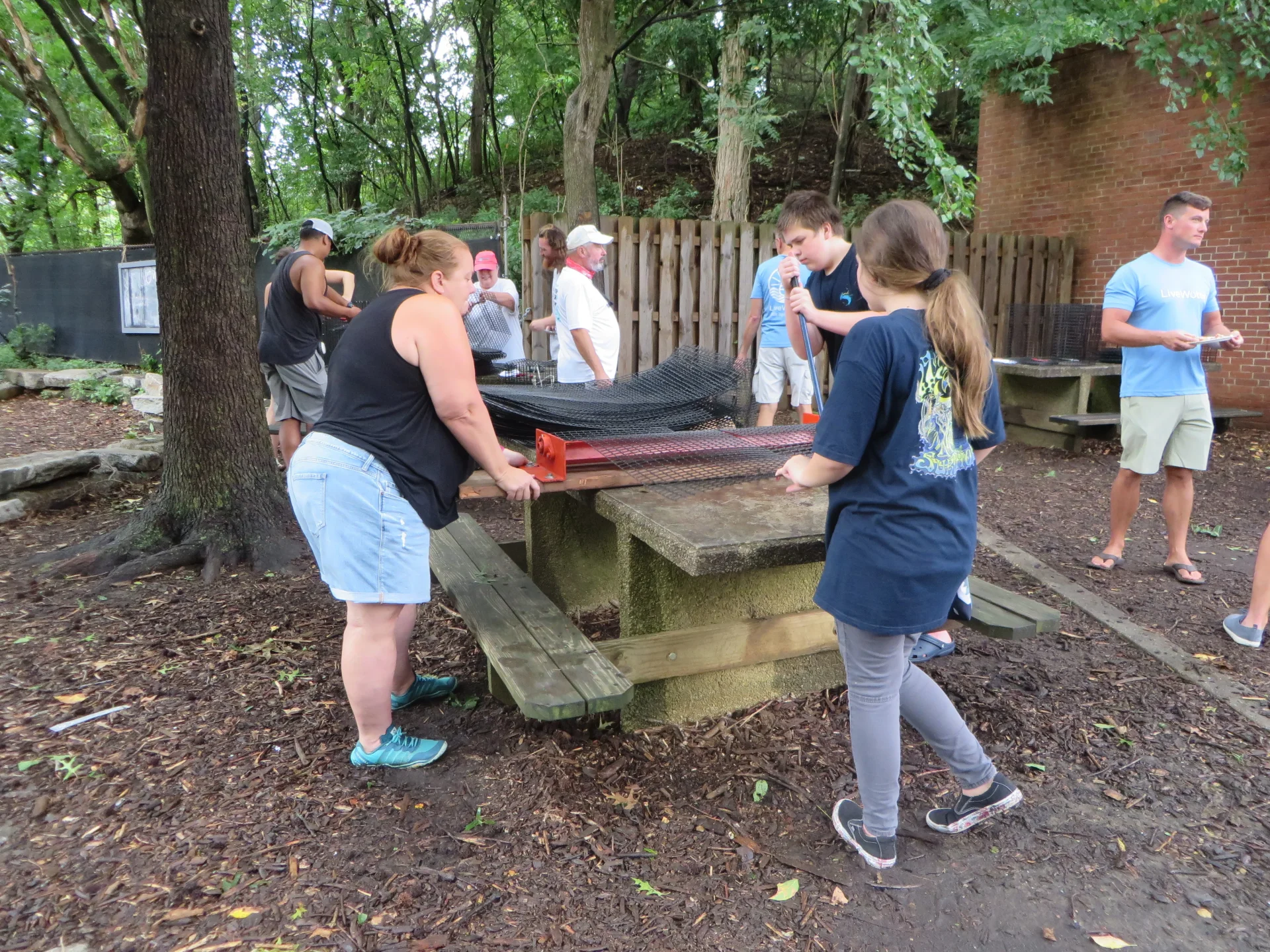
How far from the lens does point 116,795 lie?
8.88ft

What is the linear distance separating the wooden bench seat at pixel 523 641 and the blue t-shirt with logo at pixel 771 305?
3.27 m

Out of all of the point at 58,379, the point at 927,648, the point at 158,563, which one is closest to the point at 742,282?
the point at 158,563

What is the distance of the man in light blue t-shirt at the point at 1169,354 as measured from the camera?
15.0 ft

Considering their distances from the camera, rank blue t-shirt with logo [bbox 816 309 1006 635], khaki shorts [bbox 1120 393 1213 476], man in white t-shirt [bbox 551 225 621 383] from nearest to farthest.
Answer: blue t-shirt with logo [bbox 816 309 1006 635]
khaki shorts [bbox 1120 393 1213 476]
man in white t-shirt [bbox 551 225 621 383]

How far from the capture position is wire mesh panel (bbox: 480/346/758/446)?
3.19 m

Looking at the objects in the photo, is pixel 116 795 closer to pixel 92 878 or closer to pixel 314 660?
pixel 92 878

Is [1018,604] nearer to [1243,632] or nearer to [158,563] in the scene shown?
[1243,632]

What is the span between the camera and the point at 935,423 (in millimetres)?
2160

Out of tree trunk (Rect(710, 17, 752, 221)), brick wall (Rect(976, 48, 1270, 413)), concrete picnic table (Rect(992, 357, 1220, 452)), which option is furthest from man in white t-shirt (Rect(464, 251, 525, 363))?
brick wall (Rect(976, 48, 1270, 413))

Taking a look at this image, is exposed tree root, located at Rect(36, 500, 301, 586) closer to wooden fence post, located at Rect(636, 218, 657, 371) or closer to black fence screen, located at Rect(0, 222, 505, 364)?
wooden fence post, located at Rect(636, 218, 657, 371)

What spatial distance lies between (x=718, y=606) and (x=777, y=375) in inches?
142

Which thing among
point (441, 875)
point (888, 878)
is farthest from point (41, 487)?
point (888, 878)

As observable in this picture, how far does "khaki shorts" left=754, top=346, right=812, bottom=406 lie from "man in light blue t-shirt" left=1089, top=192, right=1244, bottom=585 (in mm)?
2266

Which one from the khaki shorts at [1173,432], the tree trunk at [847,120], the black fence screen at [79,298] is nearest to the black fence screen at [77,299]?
the black fence screen at [79,298]
